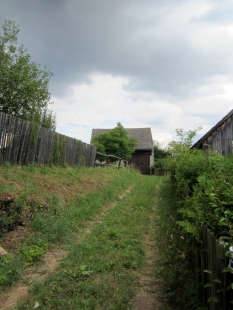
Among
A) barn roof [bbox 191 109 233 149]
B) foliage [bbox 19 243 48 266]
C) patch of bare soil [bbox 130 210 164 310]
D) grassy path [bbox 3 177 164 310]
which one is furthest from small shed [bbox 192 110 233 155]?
foliage [bbox 19 243 48 266]

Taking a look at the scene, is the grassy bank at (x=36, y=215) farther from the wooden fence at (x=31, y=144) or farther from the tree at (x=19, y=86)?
the tree at (x=19, y=86)

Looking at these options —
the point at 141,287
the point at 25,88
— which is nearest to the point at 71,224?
the point at 141,287

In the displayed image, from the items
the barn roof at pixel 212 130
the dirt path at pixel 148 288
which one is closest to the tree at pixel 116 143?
the barn roof at pixel 212 130

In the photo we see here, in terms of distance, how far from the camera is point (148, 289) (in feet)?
10.9

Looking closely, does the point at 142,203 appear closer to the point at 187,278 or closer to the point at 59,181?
the point at 59,181

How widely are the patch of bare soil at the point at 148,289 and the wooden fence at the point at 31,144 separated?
5.52 m

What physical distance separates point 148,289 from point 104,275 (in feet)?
2.23

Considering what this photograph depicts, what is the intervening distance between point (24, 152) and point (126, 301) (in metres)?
6.60

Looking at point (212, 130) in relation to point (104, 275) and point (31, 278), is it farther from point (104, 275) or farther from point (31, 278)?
point (31, 278)

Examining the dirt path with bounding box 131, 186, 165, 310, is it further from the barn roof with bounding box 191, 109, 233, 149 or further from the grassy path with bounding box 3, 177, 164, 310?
the barn roof with bounding box 191, 109, 233, 149

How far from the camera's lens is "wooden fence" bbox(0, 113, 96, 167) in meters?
7.59

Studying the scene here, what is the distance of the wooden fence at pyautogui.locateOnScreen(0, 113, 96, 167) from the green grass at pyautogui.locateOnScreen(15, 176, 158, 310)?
4.06 metres

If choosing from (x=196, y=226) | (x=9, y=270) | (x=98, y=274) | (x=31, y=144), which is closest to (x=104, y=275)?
(x=98, y=274)

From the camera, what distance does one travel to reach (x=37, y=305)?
9.48 feet
